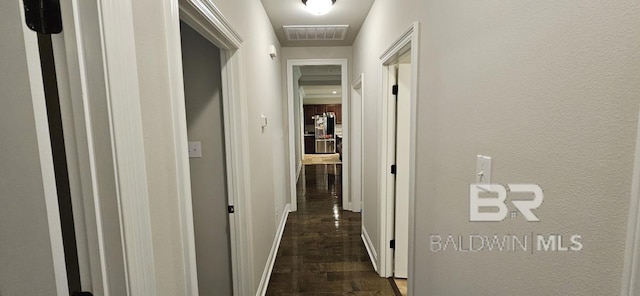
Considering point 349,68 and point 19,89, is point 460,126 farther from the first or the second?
point 349,68

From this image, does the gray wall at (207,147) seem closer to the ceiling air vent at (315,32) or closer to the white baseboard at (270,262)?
the white baseboard at (270,262)

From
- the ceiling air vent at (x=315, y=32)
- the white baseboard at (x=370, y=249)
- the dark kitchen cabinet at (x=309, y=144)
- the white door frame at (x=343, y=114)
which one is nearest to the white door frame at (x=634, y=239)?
the white baseboard at (x=370, y=249)

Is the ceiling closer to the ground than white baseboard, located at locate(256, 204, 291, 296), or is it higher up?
higher up

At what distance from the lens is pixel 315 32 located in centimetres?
335

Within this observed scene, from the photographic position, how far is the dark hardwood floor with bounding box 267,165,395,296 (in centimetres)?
233

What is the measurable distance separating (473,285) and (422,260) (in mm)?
473

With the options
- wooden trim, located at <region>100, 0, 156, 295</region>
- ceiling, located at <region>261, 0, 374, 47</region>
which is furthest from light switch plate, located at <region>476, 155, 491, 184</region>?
ceiling, located at <region>261, 0, 374, 47</region>

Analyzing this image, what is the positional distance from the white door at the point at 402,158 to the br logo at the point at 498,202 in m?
1.32

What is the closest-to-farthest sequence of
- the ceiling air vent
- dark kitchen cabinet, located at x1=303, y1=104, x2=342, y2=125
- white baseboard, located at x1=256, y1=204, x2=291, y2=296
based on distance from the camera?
1. white baseboard, located at x1=256, y1=204, x2=291, y2=296
2. the ceiling air vent
3. dark kitchen cabinet, located at x1=303, y1=104, x2=342, y2=125

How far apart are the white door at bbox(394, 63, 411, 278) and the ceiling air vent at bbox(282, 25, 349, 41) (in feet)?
4.42

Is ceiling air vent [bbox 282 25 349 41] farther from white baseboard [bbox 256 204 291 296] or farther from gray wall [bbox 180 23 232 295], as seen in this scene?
white baseboard [bbox 256 204 291 296]

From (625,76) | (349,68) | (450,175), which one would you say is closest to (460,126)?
(450,175)

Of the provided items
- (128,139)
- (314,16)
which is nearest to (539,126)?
(128,139)

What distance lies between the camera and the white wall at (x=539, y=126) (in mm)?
508
